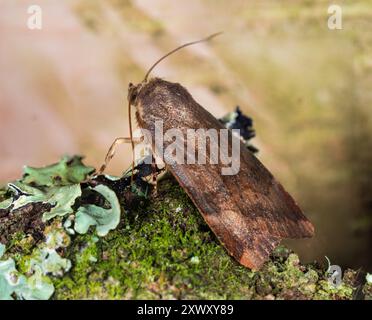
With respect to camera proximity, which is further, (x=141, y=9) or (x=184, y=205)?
(x=141, y=9)

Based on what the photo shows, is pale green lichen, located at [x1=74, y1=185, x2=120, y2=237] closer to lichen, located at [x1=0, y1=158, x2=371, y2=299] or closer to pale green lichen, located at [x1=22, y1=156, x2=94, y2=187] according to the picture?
lichen, located at [x1=0, y1=158, x2=371, y2=299]

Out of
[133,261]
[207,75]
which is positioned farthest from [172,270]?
[207,75]

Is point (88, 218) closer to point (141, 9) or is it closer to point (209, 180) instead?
Result: point (209, 180)

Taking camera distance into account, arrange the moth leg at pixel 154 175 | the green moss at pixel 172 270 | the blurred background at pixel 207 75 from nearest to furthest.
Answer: the green moss at pixel 172 270, the moth leg at pixel 154 175, the blurred background at pixel 207 75

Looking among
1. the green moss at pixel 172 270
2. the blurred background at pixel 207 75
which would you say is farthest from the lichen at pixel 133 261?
the blurred background at pixel 207 75

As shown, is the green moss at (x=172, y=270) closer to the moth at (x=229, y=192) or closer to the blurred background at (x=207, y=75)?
the moth at (x=229, y=192)

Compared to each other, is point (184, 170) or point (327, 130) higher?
point (184, 170)
